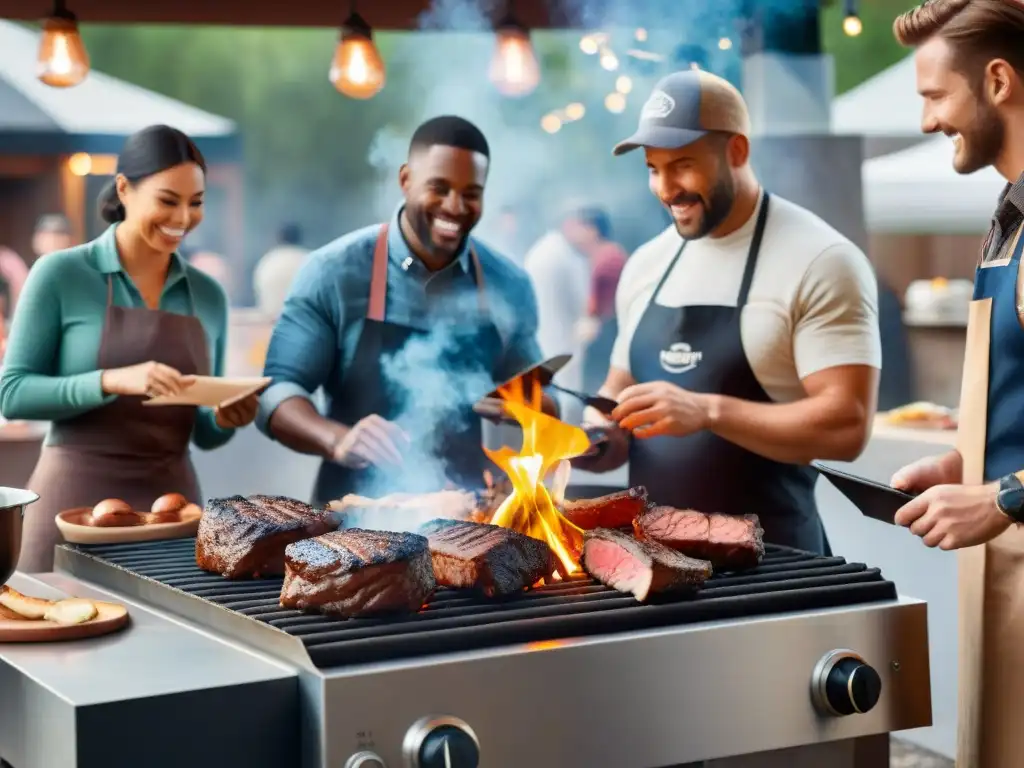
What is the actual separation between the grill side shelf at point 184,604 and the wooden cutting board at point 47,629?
13cm

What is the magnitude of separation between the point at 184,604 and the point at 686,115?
6.04 ft

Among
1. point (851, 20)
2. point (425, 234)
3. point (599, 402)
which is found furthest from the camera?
point (851, 20)

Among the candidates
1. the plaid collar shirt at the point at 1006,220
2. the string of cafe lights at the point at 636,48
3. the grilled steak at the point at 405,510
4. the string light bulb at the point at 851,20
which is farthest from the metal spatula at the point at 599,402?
the string light bulb at the point at 851,20

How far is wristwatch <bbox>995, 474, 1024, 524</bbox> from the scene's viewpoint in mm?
2211

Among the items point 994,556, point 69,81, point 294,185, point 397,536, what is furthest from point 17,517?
point 294,185

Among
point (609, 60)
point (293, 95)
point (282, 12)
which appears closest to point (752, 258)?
point (609, 60)

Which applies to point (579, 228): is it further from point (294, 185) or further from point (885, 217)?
point (294, 185)

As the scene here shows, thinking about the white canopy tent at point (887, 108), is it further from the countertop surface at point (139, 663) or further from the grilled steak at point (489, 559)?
the countertop surface at point (139, 663)

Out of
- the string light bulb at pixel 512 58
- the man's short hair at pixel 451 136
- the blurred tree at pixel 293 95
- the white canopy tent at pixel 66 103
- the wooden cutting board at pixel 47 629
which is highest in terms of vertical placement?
the blurred tree at pixel 293 95

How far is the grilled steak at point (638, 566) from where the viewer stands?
2.08 meters

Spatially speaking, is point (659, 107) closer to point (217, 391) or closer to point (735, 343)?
point (735, 343)

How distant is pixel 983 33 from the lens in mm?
2523

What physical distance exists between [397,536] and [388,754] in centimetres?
44

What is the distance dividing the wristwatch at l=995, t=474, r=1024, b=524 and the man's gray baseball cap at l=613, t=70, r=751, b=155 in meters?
1.35
